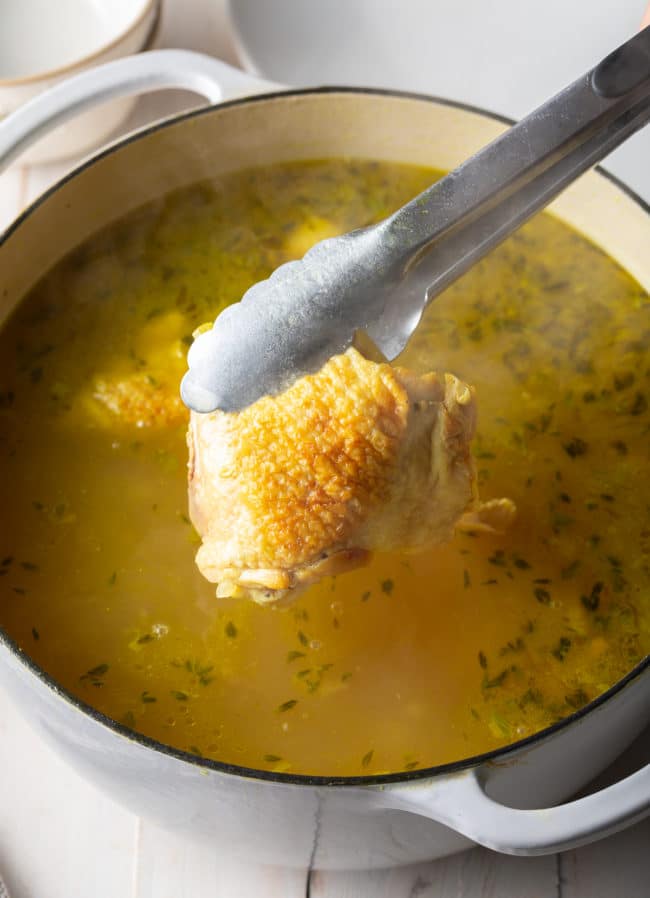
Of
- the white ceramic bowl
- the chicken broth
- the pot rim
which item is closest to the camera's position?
the pot rim

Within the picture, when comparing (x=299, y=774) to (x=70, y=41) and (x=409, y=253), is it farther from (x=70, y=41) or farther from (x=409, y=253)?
(x=70, y=41)

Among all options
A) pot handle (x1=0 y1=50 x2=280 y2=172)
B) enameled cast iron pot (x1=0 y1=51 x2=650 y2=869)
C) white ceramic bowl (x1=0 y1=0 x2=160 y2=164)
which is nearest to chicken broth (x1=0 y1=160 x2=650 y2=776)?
enameled cast iron pot (x1=0 y1=51 x2=650 y2=869)

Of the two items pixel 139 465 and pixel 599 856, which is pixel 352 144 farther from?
pixel 599 856

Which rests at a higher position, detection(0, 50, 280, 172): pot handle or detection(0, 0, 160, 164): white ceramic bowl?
detection(0, 0, 160, 164): white ceramic bowl

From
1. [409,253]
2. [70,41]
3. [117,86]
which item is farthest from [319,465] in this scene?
[70,41]

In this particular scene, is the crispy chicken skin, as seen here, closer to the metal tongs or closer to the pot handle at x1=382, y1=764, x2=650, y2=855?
the metal tongs

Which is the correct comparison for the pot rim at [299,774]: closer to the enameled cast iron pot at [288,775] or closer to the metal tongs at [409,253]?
the enameled cast iron pot at [288,775]

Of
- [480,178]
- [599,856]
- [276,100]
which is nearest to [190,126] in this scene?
[276,100]

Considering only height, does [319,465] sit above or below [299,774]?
above
